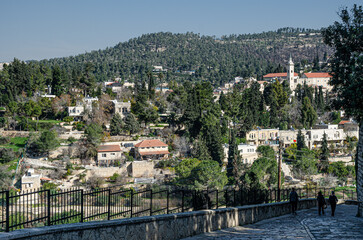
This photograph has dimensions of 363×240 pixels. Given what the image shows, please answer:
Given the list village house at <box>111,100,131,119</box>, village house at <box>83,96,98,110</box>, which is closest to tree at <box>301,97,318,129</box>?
village house at <box>111,100,131,119</box>

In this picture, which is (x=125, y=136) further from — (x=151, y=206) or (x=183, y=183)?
(x=151, y=206)

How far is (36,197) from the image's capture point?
8.33 meters

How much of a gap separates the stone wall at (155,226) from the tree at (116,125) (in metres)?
40.3

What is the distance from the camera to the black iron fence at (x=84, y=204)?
7.48 m

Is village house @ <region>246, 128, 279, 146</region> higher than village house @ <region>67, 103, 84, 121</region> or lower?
lower

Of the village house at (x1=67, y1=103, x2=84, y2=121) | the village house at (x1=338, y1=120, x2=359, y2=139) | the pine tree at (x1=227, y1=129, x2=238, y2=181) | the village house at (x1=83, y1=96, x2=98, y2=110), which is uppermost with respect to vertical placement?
the village house at (x1=83, y1=96, x2=98, y2=110)

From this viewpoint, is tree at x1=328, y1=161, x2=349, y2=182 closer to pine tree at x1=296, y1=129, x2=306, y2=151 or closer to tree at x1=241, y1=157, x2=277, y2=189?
pine tree at x1=296, y1=129, x2=306, y2=151

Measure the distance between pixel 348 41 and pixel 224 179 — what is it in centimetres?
2645

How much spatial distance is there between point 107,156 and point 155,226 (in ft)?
128

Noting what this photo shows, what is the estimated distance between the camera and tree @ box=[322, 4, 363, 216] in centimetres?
1321

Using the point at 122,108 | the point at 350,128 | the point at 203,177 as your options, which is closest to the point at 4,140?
the point at 122,108

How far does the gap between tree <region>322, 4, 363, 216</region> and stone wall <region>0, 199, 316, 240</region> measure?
180 inches

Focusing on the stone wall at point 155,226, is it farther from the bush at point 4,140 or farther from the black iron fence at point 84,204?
the bush at point 4,140

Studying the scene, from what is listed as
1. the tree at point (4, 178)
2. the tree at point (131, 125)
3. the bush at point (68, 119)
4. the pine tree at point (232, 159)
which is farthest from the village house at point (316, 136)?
the tree at point (4, 178)
